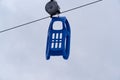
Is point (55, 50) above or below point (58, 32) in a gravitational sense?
below

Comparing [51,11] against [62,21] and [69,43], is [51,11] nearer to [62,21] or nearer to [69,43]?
[62,21]

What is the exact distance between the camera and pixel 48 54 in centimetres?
668

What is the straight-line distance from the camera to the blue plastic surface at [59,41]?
21.8 ft

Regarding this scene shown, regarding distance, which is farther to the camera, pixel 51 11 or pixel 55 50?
pixel 51 11

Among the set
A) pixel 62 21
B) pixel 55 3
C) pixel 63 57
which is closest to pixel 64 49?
pixel 63 57

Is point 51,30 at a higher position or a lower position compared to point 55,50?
higher

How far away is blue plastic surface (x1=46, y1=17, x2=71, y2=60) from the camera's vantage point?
6.64 m

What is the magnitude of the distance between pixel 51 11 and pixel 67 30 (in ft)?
2.00

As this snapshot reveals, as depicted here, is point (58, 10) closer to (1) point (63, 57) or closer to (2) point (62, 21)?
(2) point (62, 21)

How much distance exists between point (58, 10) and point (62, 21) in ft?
1.00

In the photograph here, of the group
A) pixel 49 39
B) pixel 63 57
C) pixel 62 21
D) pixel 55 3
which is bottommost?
pixel 63 57

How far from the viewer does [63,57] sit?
22.1 feet

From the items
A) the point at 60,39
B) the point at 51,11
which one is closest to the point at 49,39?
the point at 60,39

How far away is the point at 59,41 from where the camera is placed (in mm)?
6688
